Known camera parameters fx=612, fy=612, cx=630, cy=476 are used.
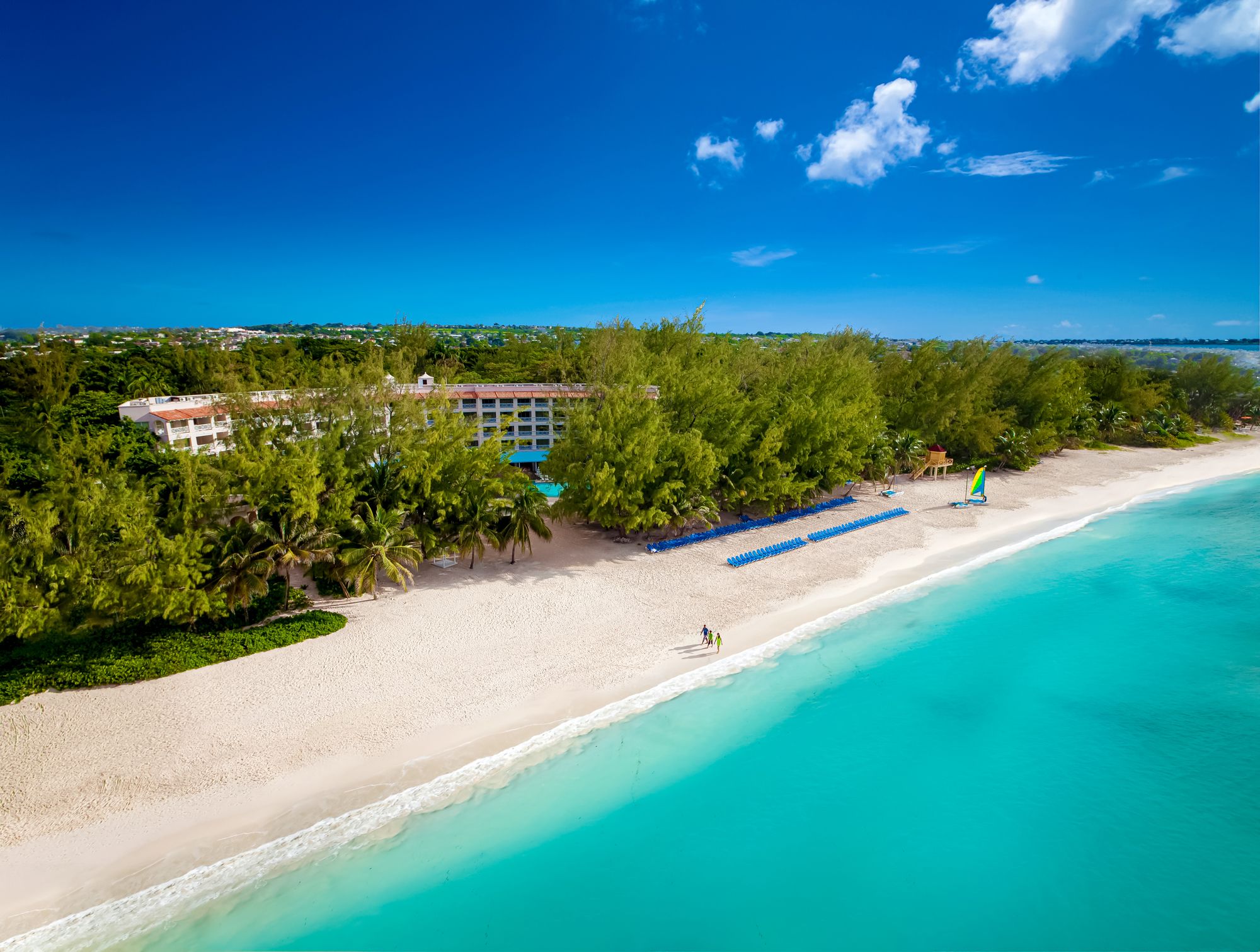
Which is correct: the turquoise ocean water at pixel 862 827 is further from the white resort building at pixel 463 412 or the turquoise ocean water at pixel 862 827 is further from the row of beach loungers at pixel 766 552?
the white resort building at pixel 463 412

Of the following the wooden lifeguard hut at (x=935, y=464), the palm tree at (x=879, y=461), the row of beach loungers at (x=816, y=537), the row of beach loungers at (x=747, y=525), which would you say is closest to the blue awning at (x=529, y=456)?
the row of beach loungers at (x=747, y=525)

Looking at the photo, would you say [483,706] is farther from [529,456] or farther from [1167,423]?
[1167,423]

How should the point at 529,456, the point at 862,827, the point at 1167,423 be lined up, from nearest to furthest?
the point at 862,827 → the point at 529,456 → the point at 1167,423

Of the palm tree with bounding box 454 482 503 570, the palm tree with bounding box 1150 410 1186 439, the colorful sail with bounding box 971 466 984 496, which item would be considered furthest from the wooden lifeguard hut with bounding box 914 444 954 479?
the palm tree with bounding box 1150 410 1186 439

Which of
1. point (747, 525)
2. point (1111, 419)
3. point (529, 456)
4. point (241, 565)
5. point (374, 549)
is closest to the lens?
point (241, 565)

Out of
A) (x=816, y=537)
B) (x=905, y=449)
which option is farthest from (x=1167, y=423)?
(x=816, y=537)

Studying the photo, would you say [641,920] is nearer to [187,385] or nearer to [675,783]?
[675,783]

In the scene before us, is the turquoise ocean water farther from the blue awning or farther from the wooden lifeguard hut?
the blue awning
